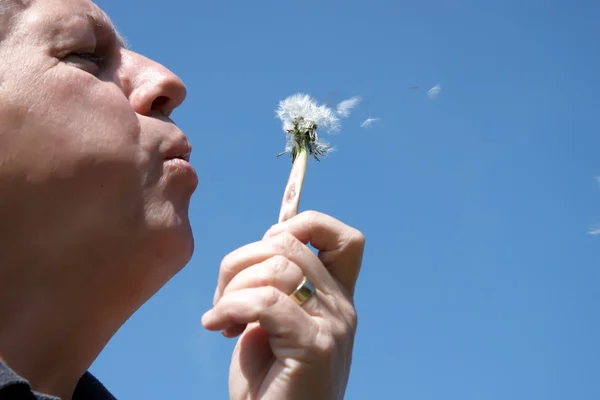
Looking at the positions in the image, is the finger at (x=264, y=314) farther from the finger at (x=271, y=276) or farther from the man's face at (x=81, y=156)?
the man's face at (x=81, y=156)

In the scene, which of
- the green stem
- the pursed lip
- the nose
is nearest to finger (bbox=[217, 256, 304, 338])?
the green stem

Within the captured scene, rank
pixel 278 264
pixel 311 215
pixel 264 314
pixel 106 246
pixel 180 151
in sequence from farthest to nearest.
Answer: pixel 180 151
pixel 311 215
pixel 106 246
pixel 278 264
pixel 264 314

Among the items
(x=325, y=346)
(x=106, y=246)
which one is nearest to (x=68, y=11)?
(x=106, y=246)

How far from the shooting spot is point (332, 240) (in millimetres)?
2721

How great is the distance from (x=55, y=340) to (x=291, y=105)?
1484mm

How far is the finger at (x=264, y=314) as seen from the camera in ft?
7.67

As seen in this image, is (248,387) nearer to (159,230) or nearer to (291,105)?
(159,230)

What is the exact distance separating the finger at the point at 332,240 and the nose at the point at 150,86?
0.69m

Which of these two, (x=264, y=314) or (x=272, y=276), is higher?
(x=272, y=276)

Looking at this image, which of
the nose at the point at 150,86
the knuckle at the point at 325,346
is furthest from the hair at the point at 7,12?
the knuckle at the point at 325,346

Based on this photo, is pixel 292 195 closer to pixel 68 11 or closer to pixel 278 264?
pixel 278 264

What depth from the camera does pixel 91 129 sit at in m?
2.57

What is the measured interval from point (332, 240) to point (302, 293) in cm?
32

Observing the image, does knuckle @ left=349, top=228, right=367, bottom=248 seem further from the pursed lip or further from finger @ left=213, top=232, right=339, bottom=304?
the pursed lip
